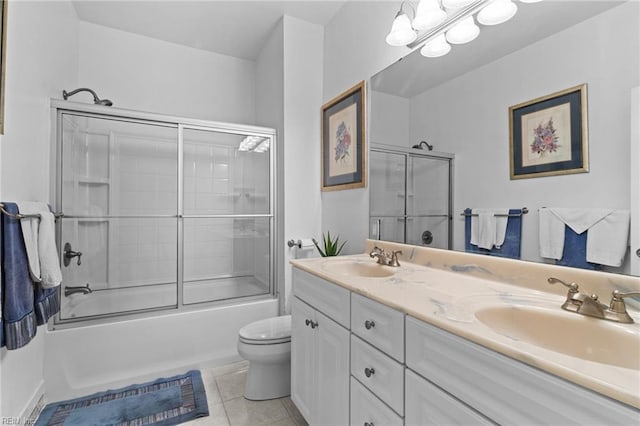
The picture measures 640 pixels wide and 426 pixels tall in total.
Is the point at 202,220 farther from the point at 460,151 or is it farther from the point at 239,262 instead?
the point at 460,151

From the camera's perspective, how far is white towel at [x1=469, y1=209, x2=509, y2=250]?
3.94 feet

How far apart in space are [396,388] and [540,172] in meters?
0.88

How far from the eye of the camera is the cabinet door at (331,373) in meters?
1.19

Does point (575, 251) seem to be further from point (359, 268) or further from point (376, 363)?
point (359, 268)

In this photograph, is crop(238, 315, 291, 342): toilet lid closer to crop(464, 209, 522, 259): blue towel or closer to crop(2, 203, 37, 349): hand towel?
crop(2, 203, 37, 349): hand towel

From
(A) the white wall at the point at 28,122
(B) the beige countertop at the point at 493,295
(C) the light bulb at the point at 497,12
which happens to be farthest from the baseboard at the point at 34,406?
(C) the light bulb at the point at 497,12

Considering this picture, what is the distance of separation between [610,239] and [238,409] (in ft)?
6.16

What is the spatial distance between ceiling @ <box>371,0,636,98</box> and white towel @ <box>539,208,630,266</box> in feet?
1.98

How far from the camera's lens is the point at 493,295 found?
1.00 metres

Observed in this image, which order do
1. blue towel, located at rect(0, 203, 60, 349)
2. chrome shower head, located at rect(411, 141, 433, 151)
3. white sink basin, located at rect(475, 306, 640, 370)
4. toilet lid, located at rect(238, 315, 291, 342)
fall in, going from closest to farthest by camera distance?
1. white sink basin, located at rect(475, 306, 640, 370)
2. blue towel, located at rect(0, 203, 60, 349)
3. chrome shower head, located at rect(411, 141, 433, 151)
4. toilet lid, located at rect(238, 315, 291, 342)

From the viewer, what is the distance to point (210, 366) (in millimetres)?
2211

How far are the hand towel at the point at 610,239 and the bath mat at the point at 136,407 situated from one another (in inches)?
75.8

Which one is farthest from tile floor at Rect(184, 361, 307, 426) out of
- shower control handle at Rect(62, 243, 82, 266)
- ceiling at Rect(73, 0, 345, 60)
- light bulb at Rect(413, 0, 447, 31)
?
ceiling at Rect(73, 0, 345, 60)

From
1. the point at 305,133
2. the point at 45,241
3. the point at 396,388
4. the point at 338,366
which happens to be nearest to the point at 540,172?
the point at 396,388
